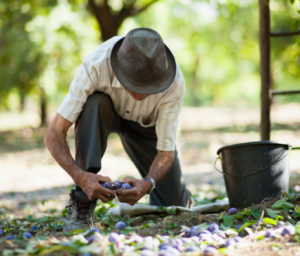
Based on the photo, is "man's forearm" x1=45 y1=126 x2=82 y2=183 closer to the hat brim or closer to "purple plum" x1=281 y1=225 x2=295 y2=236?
the hat brim

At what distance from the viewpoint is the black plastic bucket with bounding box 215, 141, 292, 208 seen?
251 cm

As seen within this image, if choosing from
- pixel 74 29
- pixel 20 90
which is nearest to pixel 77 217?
pixel 20 90

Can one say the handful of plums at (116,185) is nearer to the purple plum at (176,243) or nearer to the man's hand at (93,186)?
the man's hand at (93,186)


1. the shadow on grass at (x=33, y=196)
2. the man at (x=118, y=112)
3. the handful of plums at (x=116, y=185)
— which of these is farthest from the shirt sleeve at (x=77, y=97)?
the shadow on grass at (x=33, y=196)

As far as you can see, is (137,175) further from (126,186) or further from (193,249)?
(193,249)

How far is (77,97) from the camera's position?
2398 millimetres

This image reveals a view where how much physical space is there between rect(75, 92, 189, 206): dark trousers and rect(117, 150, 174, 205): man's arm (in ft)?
0.94

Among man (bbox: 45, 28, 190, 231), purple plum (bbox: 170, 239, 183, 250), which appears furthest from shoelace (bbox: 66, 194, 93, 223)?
purple plum (bbox: 170, 239, 183, 250)

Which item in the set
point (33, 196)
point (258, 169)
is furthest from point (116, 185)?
point (33, 196)

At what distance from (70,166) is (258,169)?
144 cm

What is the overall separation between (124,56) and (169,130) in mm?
744

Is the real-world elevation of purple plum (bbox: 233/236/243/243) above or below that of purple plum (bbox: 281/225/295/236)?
below

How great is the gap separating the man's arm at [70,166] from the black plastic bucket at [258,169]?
1.05 m

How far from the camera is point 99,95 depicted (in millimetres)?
2488
